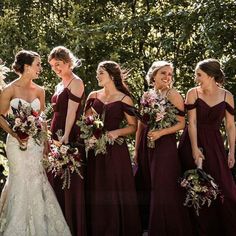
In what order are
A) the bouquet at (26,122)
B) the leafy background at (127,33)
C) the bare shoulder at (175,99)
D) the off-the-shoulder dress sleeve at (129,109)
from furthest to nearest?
the leafy background at (127,33) < the off-the-shoulder dress sleeve at (129,109) < the bare shoulder at (175,99) < the bouquet at (26,122)

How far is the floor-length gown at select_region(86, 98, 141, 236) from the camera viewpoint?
7605 millimetres

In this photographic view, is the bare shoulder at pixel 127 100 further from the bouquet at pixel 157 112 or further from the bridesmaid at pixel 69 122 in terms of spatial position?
the bridesmaid at pixel 69 122

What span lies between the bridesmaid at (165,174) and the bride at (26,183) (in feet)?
3.83

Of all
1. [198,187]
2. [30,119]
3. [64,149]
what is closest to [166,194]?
[198,187]

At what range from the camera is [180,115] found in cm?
759

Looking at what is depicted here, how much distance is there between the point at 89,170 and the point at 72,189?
13.4 inches

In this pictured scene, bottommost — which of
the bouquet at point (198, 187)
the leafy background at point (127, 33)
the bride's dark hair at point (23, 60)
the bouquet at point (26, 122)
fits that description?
the bouquet at point (198, 187)

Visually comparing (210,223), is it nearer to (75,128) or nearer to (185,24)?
(75,128)

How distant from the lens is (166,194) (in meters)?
7.54

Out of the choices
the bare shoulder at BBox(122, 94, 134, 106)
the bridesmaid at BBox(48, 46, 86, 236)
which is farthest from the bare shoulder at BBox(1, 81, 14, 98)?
the bare shoulder at BBox(122, 94, 134, 106)

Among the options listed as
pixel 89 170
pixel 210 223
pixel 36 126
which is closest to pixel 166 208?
pixel 210 223

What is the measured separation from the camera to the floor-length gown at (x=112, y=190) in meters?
7.61

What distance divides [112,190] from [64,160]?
2.64ft

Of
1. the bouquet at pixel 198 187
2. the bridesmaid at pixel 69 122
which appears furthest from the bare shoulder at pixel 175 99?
the bridesmaid at pixel 69 122
